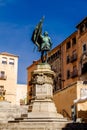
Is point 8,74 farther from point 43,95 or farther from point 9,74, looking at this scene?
point 43,95

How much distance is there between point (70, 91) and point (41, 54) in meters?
13.9

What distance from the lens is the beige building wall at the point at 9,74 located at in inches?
2731

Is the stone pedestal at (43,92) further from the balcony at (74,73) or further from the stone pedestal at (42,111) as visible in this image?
the balcony at (74,73)

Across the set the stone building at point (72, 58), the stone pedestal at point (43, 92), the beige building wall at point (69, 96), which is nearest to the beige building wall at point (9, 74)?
the stone building at point (72, 58)

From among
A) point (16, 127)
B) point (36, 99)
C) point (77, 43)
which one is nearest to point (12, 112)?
point (36, 99)

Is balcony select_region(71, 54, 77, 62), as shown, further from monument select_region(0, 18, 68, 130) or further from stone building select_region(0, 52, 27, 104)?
monument select_region(0, 18, 68, 130)

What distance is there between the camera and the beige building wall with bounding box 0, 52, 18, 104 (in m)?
69.4

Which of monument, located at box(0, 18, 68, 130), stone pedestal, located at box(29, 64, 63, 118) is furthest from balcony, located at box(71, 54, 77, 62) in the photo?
stone pedestal, located at box(29, 64, 63, 118)

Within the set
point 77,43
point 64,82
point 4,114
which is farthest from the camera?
point 64,82

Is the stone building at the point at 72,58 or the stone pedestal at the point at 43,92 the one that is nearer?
the stone pedestal at the point at 43,92

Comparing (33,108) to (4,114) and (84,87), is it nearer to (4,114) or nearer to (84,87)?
(4,114)

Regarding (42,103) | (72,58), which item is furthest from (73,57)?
(42,103)

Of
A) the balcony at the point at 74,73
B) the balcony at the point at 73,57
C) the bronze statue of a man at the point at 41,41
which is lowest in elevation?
the bronze statue of a man at the point at 41,41

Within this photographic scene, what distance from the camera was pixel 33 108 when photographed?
17250 millimetres
